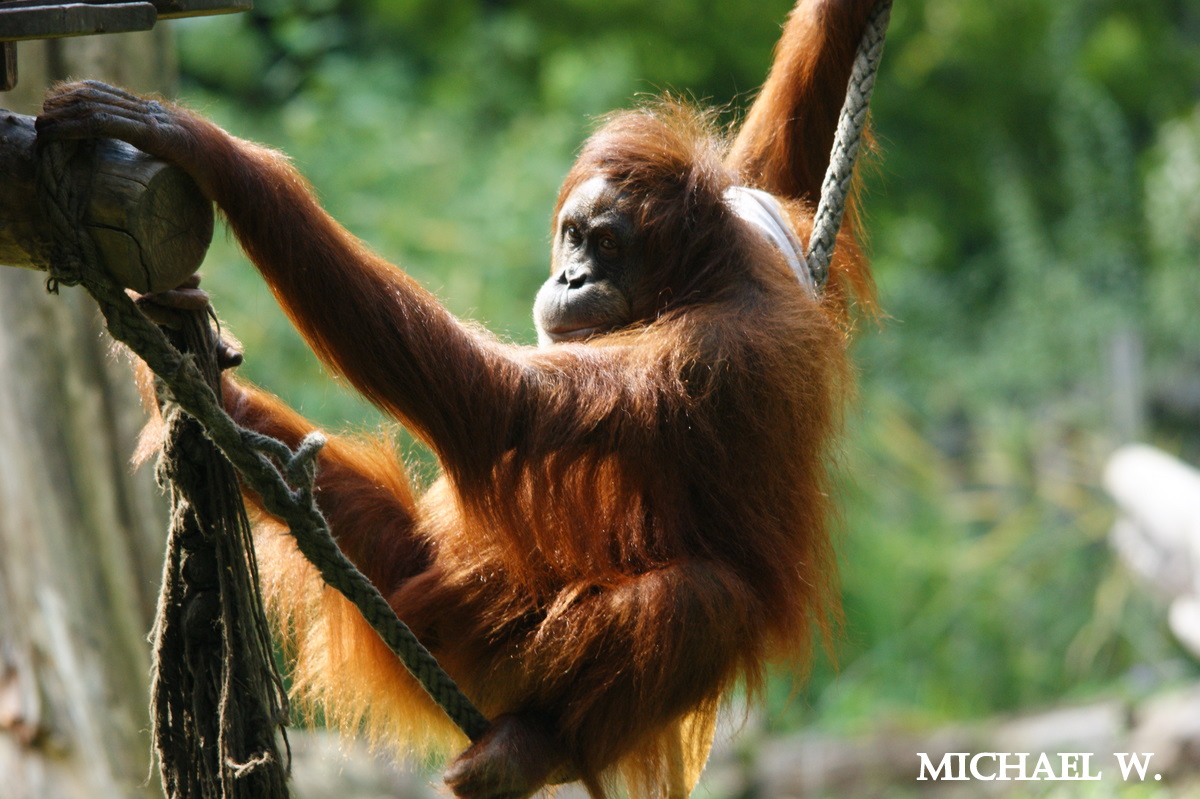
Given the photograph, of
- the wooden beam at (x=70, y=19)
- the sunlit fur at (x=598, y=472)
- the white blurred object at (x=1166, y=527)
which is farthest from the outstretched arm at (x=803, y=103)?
the white blurred object at (x=1166, y=527)

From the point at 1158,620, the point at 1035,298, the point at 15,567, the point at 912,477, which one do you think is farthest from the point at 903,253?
the point at 15,567

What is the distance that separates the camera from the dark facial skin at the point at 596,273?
8.16ft

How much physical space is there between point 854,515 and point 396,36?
16.5ft

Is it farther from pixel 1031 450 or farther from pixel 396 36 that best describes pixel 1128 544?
pixel 396 36

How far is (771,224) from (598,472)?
30.9 inches

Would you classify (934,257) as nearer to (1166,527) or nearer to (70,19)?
(1166,527)

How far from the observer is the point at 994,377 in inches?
376

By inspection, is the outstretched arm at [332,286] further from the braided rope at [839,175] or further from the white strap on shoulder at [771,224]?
the braided rope at [839,175]

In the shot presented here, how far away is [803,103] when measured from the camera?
313 centimetres

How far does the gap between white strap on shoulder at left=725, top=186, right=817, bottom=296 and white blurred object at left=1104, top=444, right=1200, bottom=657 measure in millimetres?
4187

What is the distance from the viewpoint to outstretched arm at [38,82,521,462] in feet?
5.80

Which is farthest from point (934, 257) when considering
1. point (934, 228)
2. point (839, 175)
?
point (839, 175)

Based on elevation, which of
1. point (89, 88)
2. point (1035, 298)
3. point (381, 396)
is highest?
point (89, 88)

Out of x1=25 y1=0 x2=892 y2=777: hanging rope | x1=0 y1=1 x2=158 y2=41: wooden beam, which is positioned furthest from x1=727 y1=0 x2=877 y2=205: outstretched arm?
x1=0 y1=1 x2=158 y2=41: wooden beam
